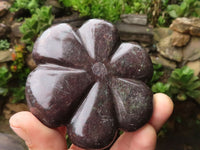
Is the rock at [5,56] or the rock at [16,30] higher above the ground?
the rock at [16,30]

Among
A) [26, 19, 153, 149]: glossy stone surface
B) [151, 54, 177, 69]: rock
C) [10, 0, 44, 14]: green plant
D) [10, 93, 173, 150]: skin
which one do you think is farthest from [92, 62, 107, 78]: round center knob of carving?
[10, 0, 44, 14]: green plant

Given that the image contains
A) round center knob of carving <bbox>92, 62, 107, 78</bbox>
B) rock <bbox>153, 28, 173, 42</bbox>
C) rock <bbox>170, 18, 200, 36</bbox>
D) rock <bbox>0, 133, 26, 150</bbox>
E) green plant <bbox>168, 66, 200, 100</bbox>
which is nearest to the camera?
round center knob of carving <bbox>92, 62, 107, 78</bbox>

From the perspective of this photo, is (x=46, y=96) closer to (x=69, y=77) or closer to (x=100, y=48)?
(x=69, y=77)

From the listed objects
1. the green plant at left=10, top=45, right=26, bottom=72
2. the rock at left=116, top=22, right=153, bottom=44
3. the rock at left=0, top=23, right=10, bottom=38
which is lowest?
the green plant at left=10, top=45, right=26, bottom=72

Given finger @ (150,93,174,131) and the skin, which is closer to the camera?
the skin

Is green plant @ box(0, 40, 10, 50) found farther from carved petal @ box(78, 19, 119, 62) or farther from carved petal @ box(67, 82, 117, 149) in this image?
carved petal @ box(67, 82, 117, 149)

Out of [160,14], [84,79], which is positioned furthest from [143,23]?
[84,79]

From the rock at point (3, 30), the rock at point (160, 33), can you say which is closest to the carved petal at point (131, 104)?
the rock at point (160, 33)

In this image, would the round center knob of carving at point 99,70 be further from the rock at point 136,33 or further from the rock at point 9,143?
the rock at point 136,33

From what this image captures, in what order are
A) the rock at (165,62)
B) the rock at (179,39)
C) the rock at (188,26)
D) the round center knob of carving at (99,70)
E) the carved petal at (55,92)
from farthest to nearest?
the rock at (165,62) → the rock at (179,39) → the rock at (188,26) → the round center knob of carving at (99,70) → the carved petal at (55,92)
